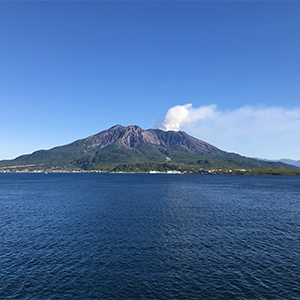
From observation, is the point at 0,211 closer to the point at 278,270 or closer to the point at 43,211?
the point at 43,211

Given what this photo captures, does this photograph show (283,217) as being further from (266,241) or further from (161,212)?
(161,212)

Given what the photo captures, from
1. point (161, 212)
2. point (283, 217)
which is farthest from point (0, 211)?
point (283, 217)

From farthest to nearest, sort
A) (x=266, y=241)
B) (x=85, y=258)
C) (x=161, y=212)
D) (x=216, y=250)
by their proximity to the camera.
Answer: (x=161, y=212), (x=266, y=241), (x=216, y=250), (x=85, y=258)

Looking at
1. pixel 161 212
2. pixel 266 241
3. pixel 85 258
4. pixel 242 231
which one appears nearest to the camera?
pixel 85 258

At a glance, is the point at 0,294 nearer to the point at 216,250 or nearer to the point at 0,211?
the point at 216,250

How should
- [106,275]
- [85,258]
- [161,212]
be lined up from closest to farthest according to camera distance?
[106,275]
[85,258]
[161,212]

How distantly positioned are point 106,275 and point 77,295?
6702 mm

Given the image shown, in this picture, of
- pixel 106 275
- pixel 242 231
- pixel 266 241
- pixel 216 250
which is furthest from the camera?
pixel 242 231

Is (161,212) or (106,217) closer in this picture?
(106,217)

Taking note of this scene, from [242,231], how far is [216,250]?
65.3 feet

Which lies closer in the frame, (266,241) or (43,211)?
(266,241)

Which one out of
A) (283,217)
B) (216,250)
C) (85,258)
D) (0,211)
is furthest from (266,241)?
(0,211)

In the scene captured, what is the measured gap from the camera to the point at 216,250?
50.8 meters

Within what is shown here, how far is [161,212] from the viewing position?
93312mm
